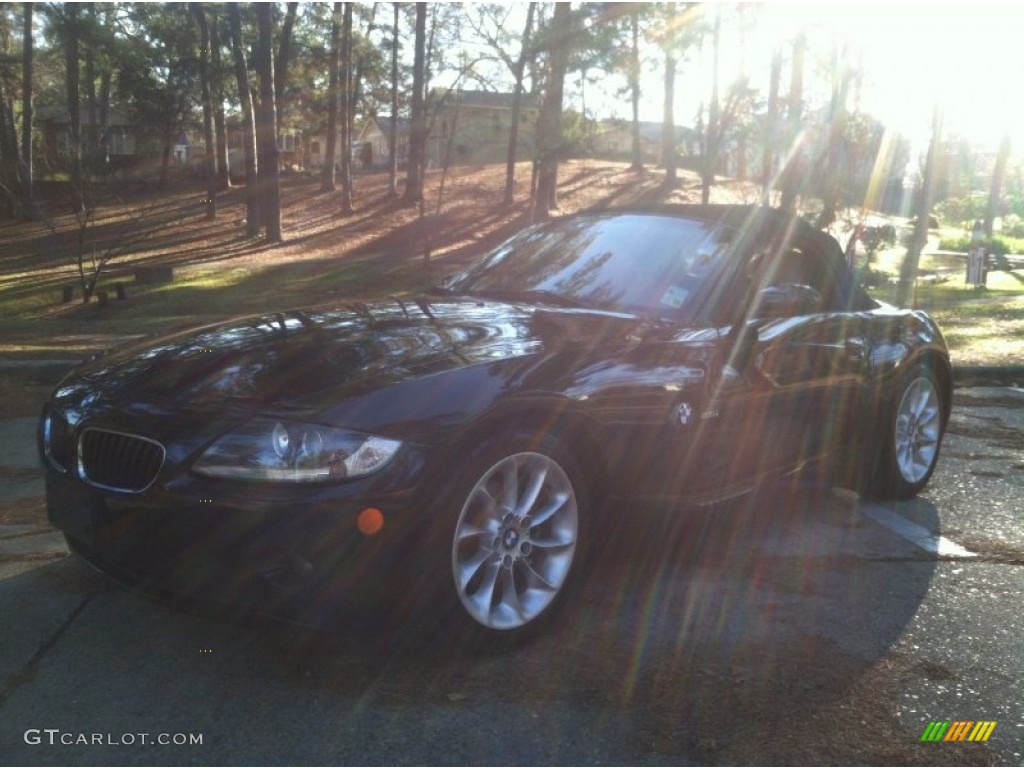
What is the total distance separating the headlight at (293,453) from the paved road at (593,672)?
18.0 inches

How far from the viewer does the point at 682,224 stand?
14.6ft

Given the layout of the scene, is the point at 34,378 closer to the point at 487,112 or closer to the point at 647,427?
the point at 647,427

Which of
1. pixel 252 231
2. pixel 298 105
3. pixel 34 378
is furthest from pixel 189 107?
pixel 34 378

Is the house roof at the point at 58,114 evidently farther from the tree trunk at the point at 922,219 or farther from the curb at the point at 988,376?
the curb at the point at 988,376

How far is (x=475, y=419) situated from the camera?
3.00 meters

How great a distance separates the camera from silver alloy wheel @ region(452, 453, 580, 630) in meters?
3.07

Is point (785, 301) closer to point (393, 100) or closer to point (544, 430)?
point (544, 430)

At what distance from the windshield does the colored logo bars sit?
1.84m

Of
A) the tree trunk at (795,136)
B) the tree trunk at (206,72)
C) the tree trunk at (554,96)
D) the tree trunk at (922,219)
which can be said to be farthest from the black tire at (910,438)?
the tree trunk at (206,72)

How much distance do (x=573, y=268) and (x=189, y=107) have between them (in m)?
40.7

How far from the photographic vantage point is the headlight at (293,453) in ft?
9.05

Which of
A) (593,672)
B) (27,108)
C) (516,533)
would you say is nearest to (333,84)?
(27,108)

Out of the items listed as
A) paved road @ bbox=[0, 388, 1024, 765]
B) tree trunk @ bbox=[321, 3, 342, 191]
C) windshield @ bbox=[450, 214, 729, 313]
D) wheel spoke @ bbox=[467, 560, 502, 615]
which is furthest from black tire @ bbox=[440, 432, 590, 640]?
tree trunk @ bbox=[321, 3, 342, 191]

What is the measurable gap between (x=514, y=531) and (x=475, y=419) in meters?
0.46
